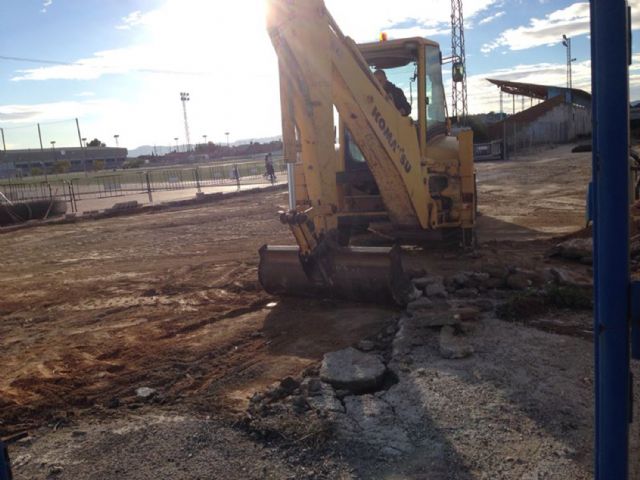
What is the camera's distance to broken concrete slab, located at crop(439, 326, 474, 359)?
199 inches

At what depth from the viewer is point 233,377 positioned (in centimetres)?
513

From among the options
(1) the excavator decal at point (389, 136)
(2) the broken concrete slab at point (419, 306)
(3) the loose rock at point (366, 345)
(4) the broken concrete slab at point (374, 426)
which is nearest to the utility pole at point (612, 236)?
(4) the broken concrete slab at point (374, 426)

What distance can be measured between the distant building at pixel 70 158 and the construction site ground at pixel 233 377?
269 feet

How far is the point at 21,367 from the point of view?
226 inches

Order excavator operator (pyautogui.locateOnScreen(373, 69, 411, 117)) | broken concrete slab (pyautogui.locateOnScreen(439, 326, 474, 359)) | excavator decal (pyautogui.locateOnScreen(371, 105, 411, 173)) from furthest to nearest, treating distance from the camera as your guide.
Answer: excavator operator (pyautogui.locateOnScreen(373, 69, 411, 117)) → excavator decal (pyautogui.locateOnScreen(371, 105, 411, 173)) → broken concrete slab (pyautogui.locateOnScreen(439, 326, 474, 359))

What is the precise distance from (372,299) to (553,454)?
3445 millimetres

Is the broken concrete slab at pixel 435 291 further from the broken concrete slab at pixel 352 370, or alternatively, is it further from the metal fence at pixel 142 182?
the metal fence at pixel 142 182

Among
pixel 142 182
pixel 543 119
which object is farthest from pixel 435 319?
pixel 543 119

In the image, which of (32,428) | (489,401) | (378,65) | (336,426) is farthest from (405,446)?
(378,65)

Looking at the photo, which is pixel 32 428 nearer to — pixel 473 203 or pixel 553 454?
pixel 553 454

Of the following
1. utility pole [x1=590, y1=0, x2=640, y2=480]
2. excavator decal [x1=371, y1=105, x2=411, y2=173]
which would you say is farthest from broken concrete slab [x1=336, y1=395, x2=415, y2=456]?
excavator decal [x1=371, y1=105, x2=411, y2=173]

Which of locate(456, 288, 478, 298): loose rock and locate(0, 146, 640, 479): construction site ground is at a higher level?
locate(456, 288, 478, 298): loose rock

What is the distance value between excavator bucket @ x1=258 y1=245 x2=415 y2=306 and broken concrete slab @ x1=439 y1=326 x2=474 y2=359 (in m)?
1.21

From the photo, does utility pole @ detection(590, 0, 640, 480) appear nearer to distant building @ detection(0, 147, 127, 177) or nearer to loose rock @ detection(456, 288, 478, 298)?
loose rock @ detection(456, 288, 478, 298)
